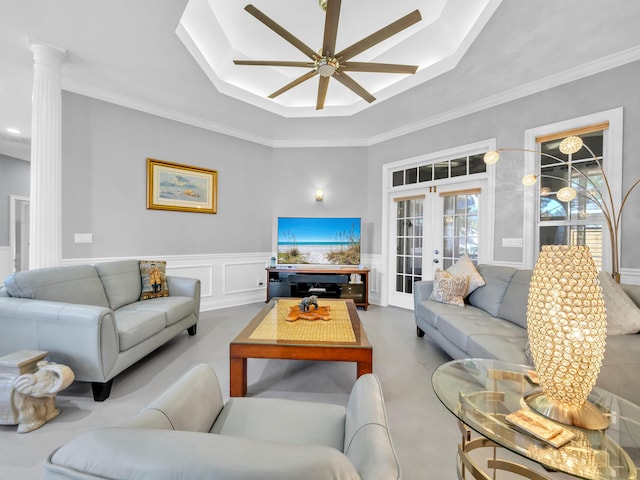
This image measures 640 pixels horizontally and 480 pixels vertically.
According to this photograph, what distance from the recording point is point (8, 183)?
5422 millimetres

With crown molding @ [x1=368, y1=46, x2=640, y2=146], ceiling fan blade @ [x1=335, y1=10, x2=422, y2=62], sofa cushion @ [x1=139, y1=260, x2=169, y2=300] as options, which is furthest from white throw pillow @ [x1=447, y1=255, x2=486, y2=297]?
sofa cushion @ [x1=139, y1=260, x2=169, y2=300]

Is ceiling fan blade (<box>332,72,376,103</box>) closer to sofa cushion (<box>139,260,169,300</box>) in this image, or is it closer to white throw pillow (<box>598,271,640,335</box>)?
white throw pillow (<box>598,271,640,335</box>)

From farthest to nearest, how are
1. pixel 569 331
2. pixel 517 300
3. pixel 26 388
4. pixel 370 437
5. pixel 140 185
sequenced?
pixel 140 185 < pixel 517 300 < pixel 26 388 < pixel 569 331 < pixel 370 437

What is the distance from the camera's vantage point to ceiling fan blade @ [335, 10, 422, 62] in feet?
6.24

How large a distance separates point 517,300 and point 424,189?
2276 mm

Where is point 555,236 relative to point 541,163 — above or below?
below

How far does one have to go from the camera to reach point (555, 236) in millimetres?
3160

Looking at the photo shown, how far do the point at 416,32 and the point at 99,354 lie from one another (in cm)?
380

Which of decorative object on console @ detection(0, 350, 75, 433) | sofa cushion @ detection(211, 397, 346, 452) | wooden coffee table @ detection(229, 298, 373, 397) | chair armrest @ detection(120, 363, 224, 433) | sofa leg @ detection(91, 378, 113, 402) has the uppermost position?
chair armrest @ detection(120, 363, 224, 433)

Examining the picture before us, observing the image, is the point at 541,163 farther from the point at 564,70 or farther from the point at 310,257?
the point at 310,257

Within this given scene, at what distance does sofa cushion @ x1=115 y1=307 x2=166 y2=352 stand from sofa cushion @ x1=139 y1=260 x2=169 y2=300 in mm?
422

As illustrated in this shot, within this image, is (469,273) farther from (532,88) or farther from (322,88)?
(322,88)

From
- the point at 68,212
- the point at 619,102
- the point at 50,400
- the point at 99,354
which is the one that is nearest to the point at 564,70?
the point at 619,102

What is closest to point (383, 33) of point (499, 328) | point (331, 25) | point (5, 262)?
point (331, 25)
